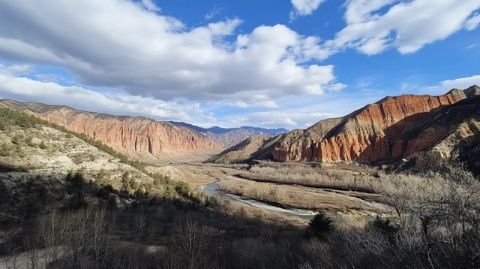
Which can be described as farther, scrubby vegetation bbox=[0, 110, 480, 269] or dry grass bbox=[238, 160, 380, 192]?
dry grass bbox=[238, 160, 380, 192]

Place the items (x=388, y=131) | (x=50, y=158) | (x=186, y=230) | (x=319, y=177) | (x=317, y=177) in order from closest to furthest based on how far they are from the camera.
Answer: (x=186, y=230)
(x=50, y=158)
(x=319, y=177)
(x=317, y=177)
(x=388, y=131)

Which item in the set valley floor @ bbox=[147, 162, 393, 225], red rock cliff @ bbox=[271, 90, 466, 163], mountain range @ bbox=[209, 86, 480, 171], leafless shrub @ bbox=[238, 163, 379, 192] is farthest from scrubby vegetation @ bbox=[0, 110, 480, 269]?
red rock cliff @ bbox=[271, 90, 466, 163]

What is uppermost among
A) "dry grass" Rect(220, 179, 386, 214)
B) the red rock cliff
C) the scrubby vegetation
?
the red rock cliff

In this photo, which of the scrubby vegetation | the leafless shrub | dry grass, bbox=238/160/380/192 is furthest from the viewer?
the leafless shrub

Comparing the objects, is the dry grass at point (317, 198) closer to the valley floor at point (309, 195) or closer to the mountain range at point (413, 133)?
the valley floor at point (309, 195)

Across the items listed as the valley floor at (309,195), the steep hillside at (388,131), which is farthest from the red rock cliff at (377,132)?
the valley floor at (309,195)

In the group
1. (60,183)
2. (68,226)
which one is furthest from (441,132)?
(68,226)

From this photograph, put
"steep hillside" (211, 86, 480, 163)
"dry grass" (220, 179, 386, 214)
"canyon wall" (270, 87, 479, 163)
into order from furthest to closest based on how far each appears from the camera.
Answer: "canyon wall" (270, 87, 479, 163) → "steep hillside" (211, 86, 480, 163) → "dry grass" (220, 179, 386, 214)

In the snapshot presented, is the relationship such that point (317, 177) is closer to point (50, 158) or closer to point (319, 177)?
point (319, 177)

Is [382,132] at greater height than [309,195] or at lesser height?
greater

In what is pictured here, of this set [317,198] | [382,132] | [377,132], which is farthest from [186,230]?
[382,132]

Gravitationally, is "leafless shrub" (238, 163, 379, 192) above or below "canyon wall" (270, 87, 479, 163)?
below

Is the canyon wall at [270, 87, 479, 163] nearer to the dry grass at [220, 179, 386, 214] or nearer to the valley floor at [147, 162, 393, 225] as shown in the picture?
the valley floor at [147, 162, 393, 225]

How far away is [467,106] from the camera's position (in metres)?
144
